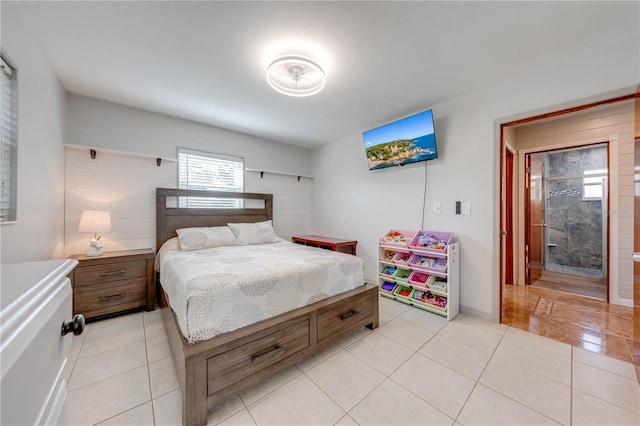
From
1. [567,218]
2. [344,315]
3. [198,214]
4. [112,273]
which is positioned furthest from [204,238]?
[567,218]

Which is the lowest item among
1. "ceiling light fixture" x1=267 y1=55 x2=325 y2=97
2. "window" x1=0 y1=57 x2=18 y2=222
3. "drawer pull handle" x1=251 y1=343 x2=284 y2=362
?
"drawer pull handle" x1=251 y1=343 x2=284 y2=362

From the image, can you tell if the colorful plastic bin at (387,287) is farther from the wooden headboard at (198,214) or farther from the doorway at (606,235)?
the wooden headboard at (198,214)

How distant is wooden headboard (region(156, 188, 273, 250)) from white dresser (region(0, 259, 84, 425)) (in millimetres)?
2887

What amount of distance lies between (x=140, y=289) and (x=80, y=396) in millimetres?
1392

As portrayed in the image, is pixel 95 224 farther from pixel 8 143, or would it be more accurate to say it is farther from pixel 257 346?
pixel 257 346

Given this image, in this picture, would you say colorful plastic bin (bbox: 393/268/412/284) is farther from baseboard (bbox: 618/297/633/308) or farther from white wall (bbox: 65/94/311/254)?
white wall (bbox: 65/94/311/254)

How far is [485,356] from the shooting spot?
78.6 inches

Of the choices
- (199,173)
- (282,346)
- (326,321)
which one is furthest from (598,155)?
(199,173)

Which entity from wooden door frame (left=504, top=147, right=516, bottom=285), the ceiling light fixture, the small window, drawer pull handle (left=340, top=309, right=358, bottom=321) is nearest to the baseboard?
wooden door frame (left=504, top=147, right=516, bottom=285)

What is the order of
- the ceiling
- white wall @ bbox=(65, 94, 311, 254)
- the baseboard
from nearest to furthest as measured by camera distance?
the ceiling → white wall @ bbox=(65, 94, 311, 254) → the baseboard

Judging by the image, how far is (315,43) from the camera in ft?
6.32

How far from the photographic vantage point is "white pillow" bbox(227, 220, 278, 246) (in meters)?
3.46

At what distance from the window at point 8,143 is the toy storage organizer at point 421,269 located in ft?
11.3

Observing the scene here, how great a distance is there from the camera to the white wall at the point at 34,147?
1.61 m
